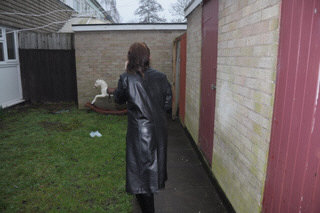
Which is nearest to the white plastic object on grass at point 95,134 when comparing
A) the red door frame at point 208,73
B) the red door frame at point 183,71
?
the red door frame at point 183,71

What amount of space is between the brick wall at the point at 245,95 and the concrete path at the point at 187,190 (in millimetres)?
275

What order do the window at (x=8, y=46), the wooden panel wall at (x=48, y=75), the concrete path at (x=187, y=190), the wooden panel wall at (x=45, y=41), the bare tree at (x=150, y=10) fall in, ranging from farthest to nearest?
the bare tree at (x=150, y=10) < the wooden panel wall at (x=48, y=75) < the wooden panel wall at (x=45, y=41) < the window at (x=8, y=46) < the concrete path at (x=187, y=190)

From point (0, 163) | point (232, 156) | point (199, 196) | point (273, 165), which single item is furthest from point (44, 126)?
point (273, 165)

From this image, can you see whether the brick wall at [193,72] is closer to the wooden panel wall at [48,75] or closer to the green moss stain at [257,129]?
the green moss stain at [257,129]

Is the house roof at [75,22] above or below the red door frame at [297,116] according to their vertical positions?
above

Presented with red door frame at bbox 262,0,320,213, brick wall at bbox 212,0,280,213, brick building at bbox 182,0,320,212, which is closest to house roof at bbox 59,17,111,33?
brick building at bbox 182,0,320,212

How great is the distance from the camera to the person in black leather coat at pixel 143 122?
2645 millimetres

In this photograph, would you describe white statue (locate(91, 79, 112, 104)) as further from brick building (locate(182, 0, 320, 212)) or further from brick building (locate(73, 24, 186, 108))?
brick building (locate(182, 0, 320, 212))

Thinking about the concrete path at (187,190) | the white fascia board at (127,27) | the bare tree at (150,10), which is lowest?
the concrete path at (187,190)

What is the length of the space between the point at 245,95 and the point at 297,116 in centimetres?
97

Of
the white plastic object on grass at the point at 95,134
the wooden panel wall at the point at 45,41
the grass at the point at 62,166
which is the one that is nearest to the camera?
the grass at the point at 62,166

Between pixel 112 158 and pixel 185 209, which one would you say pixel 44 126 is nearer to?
pixel 112 158

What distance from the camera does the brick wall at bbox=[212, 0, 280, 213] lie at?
6.89 ft

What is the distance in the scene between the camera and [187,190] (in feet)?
12.1
